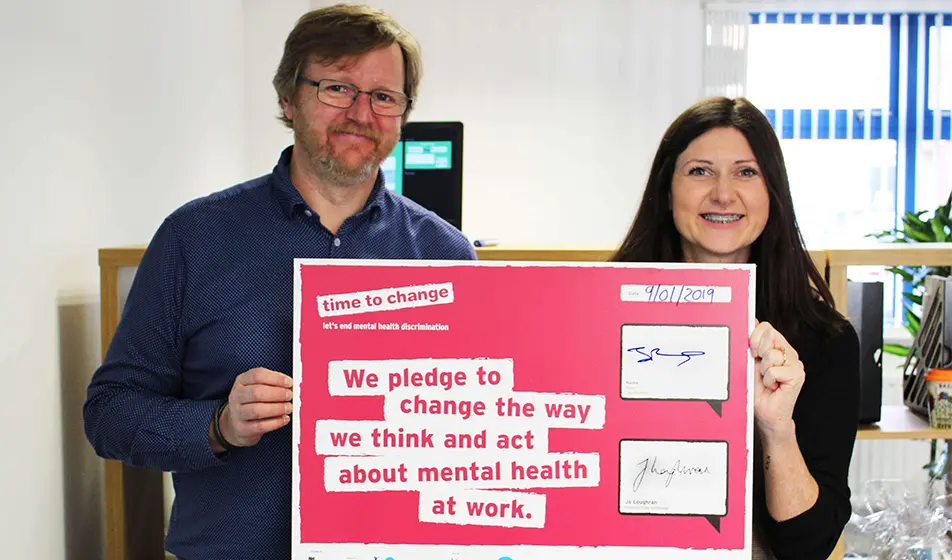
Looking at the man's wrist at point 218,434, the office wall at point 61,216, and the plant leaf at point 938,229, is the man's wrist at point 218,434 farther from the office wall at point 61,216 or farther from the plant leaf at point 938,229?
the plant leaf at point 938,229

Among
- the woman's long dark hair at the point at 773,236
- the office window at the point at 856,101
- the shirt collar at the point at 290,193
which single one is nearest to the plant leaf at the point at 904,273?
the office window at the point at 856,101

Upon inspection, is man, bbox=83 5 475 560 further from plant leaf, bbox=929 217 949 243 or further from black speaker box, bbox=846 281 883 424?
plant leaf, bbox=929 217 949 243

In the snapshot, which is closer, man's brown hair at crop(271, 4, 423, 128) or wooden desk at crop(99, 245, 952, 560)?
man's brown hair at crop(271, 4, 423, 128)

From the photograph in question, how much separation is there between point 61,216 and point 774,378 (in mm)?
1599

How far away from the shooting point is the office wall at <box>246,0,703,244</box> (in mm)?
5180

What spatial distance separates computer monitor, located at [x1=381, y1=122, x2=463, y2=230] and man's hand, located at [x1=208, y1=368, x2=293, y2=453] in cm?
169

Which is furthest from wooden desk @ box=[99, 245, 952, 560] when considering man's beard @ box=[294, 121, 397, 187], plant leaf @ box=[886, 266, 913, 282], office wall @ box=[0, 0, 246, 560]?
plant leaf @ box=[886, 266, 913, 282]

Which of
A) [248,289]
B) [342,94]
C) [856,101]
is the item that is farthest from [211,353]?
[856,101]

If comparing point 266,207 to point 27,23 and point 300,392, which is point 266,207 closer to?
point 300,392

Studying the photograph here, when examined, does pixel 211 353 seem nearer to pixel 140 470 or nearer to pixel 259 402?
pixel 259 402

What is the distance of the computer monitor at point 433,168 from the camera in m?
3.00

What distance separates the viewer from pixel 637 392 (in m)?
1.36

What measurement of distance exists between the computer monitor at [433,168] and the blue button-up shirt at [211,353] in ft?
4.64
